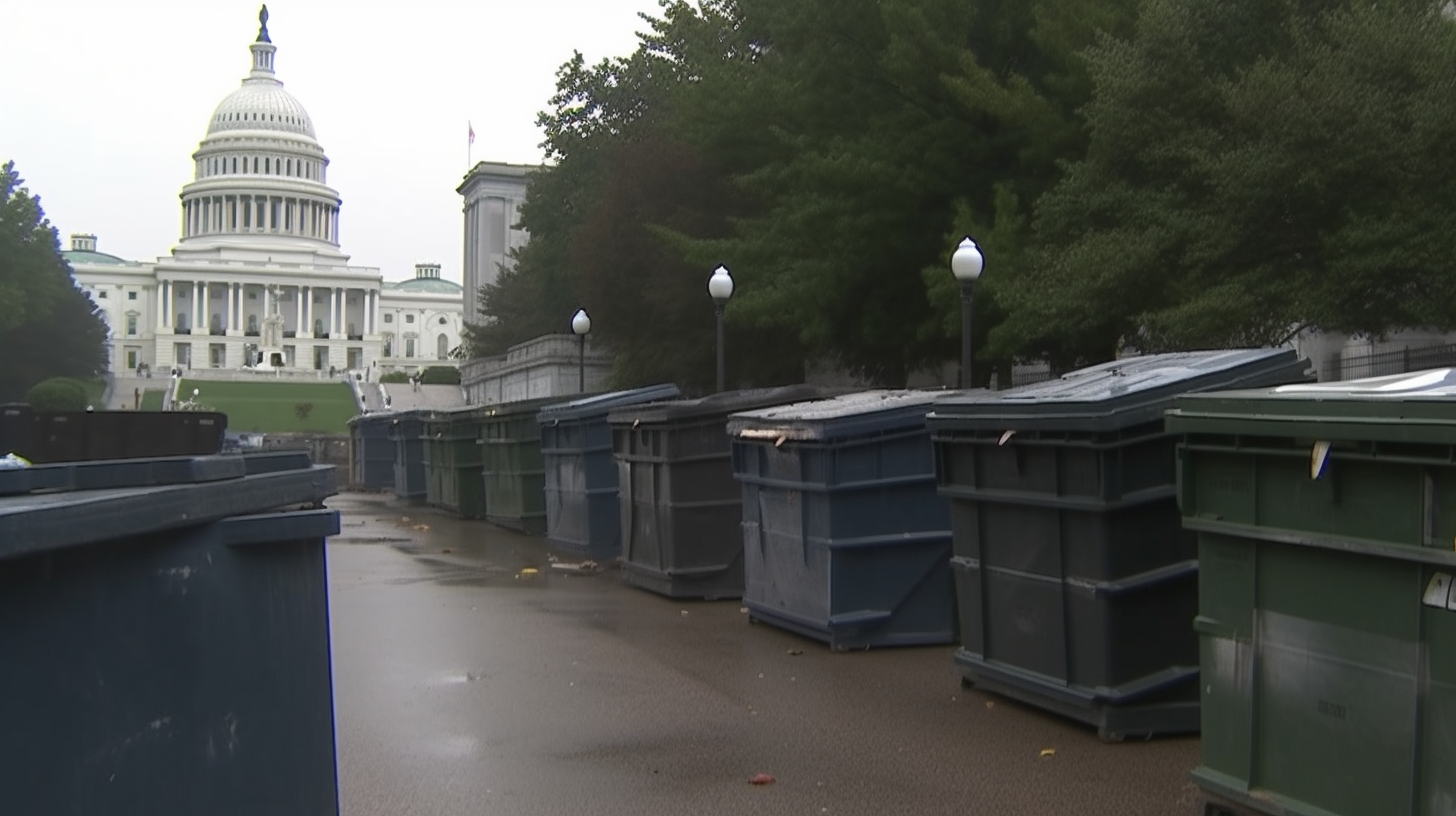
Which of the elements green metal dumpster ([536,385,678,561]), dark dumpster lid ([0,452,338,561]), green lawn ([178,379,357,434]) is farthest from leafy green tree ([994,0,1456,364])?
green lawn ([178,379,357,434])

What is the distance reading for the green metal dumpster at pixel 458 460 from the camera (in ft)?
78.5

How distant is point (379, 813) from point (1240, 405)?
370cm

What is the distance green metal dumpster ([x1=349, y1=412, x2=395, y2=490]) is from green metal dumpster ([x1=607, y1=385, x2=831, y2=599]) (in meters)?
22.3

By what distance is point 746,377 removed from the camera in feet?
112

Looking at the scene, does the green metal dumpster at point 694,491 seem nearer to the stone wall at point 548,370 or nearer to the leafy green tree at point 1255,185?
the leafy green tree at point 1255,185

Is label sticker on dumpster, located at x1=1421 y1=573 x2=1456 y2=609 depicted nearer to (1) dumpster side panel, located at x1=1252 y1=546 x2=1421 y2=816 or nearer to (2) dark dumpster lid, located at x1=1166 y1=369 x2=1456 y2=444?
(1) dumpster side panel, located at x1=1252 y1=546 x2=1421 y2=816

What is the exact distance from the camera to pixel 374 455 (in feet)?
119

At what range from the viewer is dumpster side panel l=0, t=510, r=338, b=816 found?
10.0 feet

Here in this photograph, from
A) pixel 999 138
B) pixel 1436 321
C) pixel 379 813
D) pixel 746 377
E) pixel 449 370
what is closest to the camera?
pixel 379 813

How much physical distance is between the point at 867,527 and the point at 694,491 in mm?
3022

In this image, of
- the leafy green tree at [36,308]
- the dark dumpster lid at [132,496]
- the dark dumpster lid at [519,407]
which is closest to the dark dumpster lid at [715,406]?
the dark dumpster lid at [519,407]

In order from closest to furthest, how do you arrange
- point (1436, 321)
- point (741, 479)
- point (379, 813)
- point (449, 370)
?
point (379, 813), point (741, 479), point (1436, 321), point (449, 370)

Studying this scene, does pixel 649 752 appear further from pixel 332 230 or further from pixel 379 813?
pixel 332 230

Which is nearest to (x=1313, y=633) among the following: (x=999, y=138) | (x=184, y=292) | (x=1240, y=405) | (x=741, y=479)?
(x=1240, y=405)
